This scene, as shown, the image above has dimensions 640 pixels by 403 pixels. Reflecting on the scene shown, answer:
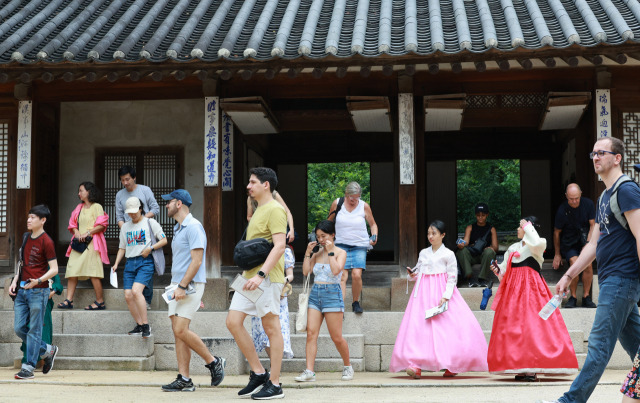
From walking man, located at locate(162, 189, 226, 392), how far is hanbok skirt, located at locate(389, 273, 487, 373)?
2067mm

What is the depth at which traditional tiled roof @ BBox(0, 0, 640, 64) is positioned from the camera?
30.4ft

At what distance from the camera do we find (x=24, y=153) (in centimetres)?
1080

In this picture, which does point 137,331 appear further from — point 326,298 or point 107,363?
point 326,298

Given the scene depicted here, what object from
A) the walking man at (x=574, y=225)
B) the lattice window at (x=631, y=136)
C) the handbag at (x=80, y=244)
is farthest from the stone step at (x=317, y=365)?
the lattice window at (x=631, y=136)

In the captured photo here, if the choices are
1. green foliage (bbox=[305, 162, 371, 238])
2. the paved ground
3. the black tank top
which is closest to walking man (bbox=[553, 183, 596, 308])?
the black tank top

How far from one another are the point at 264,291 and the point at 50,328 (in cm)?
370

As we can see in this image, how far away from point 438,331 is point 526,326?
0.91 meters

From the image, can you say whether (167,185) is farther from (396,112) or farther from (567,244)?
(567,244)

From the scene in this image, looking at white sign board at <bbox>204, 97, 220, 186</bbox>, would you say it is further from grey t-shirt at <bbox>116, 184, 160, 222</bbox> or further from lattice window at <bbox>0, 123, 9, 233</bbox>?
lattice window at <bbox>0, 123, 9, 233</bbox>

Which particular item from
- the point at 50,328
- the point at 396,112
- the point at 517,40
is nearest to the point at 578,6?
the point at 517,40

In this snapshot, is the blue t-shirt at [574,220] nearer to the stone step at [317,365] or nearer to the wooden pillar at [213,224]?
the stone step at [317,365]

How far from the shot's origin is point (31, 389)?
7.27 metres

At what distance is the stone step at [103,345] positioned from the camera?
8945 mm

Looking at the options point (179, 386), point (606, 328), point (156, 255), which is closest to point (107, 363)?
point (156, 255)
